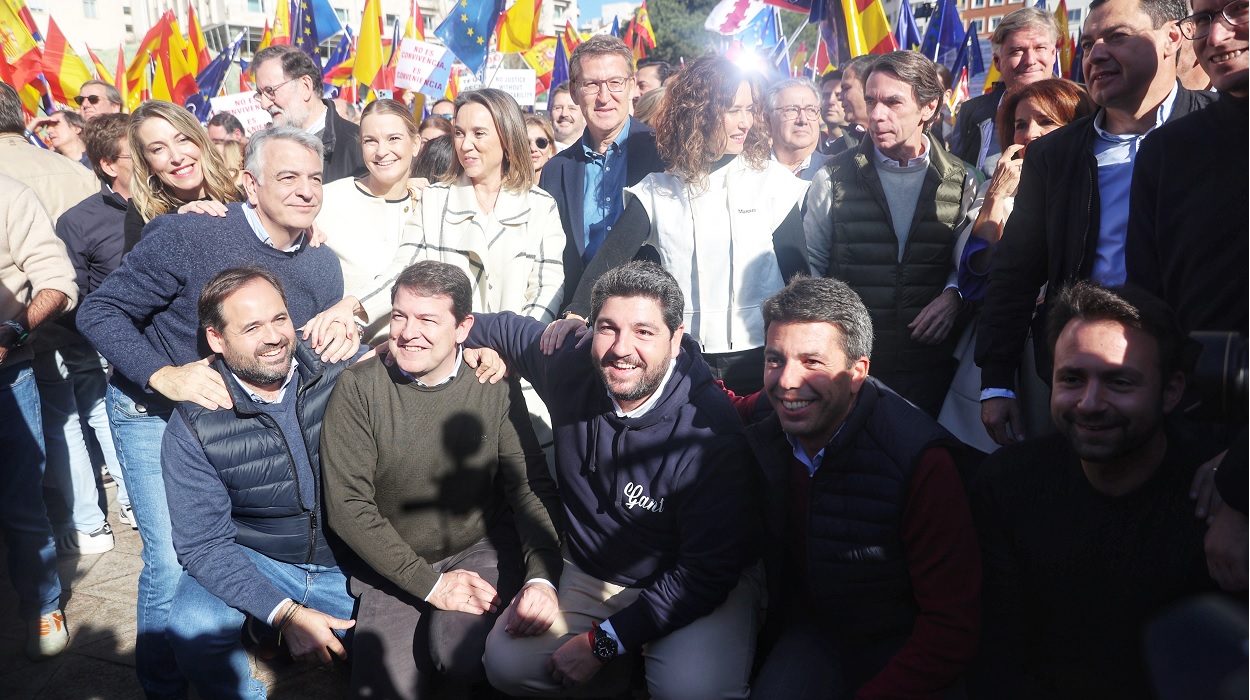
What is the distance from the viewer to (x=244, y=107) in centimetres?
825

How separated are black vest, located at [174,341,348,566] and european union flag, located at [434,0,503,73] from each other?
665cm

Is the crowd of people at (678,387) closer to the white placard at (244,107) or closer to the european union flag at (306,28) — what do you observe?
the white placard at (244,107)

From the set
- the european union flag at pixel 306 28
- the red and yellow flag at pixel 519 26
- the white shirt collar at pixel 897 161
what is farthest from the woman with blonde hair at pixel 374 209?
the european union flag at pixel 306 28

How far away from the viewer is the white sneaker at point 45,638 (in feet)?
12.4

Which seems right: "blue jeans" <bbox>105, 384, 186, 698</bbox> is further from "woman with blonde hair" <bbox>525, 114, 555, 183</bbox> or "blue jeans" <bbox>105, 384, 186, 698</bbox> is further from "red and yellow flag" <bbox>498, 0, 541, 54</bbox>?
"red and yellow flag" <bbox>498, 0, 541, 54</bbox>

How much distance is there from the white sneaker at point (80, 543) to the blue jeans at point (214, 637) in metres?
2.00

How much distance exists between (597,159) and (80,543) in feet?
11.3

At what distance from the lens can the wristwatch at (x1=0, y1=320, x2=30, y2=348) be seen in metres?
3.53

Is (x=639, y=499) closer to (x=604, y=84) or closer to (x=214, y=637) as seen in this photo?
(x=214, y=637)

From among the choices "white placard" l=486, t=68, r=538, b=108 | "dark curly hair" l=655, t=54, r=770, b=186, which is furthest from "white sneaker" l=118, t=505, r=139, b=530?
"white placard" l=486, t=68, r=538, b=108

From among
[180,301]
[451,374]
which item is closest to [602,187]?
[451,374]

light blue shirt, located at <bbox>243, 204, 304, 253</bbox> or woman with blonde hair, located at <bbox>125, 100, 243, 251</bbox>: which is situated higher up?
woman with blonde hair, located at <bbox>125, 100, 243, 251</bbox>

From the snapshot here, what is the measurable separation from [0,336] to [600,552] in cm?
255

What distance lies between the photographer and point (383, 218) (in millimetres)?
4262
